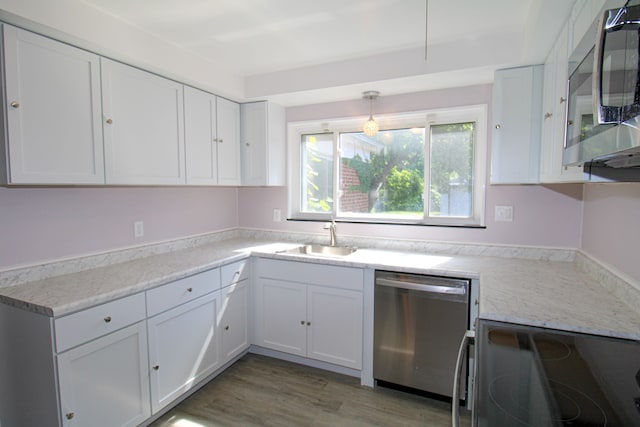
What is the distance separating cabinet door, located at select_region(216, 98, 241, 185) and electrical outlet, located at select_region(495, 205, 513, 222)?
7.25 feet

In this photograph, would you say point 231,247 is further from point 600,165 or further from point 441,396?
point 600,165

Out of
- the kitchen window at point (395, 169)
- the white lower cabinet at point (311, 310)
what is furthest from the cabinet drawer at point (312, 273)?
the kitchen window at point (395, 169)

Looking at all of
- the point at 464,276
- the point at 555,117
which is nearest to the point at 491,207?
the point at 464,276

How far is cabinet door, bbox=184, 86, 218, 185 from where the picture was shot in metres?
2.54

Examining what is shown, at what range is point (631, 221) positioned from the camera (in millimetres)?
1589

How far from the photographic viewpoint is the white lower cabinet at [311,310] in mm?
2445

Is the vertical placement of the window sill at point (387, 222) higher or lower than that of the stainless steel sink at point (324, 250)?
higher

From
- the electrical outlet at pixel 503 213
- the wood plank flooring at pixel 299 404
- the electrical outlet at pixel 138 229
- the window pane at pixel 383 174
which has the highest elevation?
the window pane at pixel 383 174

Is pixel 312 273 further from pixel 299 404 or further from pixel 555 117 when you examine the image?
pixel 555 117

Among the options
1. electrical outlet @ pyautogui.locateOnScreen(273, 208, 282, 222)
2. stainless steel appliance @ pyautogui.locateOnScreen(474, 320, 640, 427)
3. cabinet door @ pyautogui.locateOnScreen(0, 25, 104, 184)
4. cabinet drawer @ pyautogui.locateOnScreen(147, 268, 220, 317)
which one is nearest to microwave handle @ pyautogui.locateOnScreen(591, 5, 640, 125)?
stainless steel appliance @ pyautogui.locateOnScreen(474, 320, 640, 427)

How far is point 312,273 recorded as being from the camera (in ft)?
8.34

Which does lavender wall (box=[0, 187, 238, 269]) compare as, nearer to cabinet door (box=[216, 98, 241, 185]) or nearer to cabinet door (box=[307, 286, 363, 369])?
cabinet door (box=[216, 98, 241, 185])

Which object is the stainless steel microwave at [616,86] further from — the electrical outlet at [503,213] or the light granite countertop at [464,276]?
the electrical outlet at [503,213]

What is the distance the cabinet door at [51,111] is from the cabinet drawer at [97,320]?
0.70m
